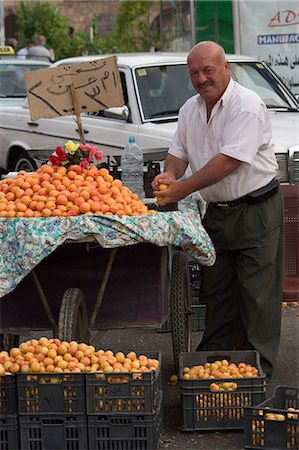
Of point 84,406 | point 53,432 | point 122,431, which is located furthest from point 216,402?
point 53,432

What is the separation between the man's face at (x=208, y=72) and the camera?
20.4 feet

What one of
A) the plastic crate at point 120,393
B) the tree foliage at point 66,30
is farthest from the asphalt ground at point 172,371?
the tree foliage at point 66,30

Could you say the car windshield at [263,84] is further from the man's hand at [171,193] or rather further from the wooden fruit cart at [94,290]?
the wooden fruit cart at [94,290]

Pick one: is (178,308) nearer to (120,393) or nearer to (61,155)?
(61,155)

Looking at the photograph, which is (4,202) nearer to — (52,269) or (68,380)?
(52,269)

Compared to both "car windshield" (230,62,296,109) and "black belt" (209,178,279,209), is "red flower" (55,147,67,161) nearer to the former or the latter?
"black belt" (209,178,279,209)

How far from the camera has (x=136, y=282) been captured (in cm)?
627

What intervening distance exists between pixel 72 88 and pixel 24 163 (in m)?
6.73

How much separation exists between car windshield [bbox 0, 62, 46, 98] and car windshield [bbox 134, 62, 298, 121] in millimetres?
5417

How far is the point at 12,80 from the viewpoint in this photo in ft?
55.9

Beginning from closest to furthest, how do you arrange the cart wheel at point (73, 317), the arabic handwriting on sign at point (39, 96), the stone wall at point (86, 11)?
1. the cart wheel at point (73, 317)
2. the arabic handwriting on sign at point (39, 96)
3. the stone wall at point (86, 11)

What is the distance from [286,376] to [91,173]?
1.74m

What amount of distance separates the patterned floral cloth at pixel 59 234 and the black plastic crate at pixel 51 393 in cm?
65

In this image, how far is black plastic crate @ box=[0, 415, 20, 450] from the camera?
5.38 meters
